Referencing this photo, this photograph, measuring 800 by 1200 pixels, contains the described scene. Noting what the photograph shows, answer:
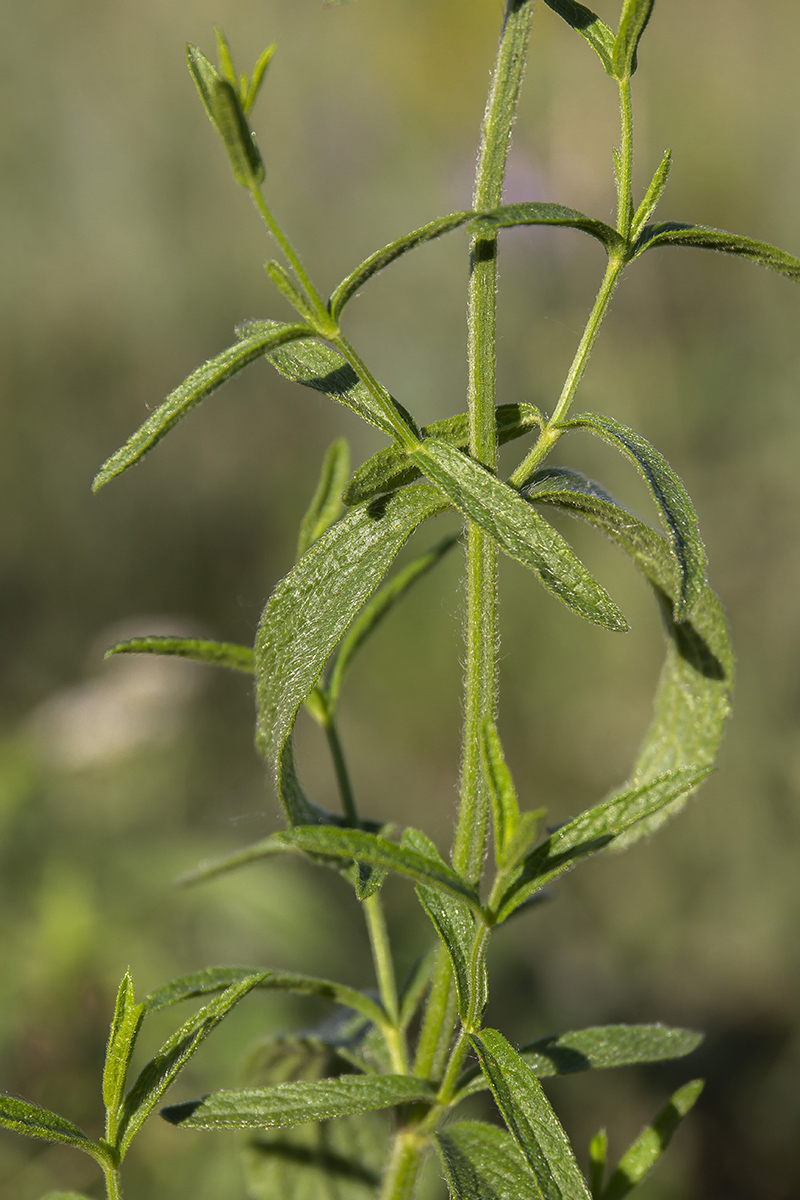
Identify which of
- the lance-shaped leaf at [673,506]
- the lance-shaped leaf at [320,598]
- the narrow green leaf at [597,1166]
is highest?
the lance-shaped leaf at [673,506]

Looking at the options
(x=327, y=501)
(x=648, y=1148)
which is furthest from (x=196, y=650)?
(x=648, y=1148)

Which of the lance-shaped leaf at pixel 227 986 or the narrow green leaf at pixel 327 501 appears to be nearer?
the lance-shaped leaf at pixel 227 986

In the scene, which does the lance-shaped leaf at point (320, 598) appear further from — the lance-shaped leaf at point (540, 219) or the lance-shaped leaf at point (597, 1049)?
the lance-shaped leaf at point (597, 1049)

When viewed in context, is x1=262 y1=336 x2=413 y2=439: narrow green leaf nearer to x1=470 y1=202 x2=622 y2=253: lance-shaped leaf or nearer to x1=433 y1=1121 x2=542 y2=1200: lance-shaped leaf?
x1=470 y1=202 x2=622 y2=253: lance-shaped leaf

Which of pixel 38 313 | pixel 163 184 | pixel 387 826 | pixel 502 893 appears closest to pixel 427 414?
pixel 38 313

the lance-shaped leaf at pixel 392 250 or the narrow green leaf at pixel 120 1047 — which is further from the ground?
the lance-shaped leaf at pixel 392 250

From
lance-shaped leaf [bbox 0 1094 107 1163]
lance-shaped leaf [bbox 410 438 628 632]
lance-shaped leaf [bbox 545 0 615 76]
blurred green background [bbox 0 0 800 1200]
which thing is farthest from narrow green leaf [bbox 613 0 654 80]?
blurred green background [bbox 0 0 800 1200]

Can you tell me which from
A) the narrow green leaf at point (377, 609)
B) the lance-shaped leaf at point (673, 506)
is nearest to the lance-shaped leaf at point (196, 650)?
the narrow green leaf at point (377, 609)

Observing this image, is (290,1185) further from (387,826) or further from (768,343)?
(768,343)
